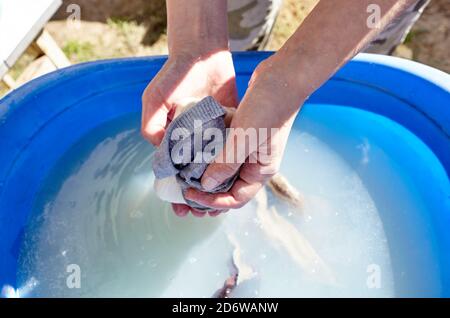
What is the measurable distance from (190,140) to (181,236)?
0.50 metres

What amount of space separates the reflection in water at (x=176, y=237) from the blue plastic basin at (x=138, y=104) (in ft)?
0.14

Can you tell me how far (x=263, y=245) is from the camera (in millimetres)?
1279

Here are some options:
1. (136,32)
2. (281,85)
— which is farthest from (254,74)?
(136,32)

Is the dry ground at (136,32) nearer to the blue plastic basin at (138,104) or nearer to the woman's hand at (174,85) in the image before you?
the blue plastic basin at (138,104)

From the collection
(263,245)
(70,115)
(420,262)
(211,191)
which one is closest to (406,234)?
(420,262)

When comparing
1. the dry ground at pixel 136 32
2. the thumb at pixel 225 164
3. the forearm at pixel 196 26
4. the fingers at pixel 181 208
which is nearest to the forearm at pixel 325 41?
the thumb at pixel 225 164

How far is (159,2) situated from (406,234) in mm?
1138

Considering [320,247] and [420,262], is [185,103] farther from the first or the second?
[420,262]

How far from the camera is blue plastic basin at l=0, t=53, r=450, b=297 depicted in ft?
3.88

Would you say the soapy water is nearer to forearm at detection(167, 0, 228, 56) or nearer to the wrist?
forearm at detection(167, 0, 228, 56)

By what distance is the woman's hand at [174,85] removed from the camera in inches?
38.8

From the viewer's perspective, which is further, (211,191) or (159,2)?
(159,2)

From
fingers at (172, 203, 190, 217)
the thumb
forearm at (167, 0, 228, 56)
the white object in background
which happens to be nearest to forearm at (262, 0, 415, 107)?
the thumb
